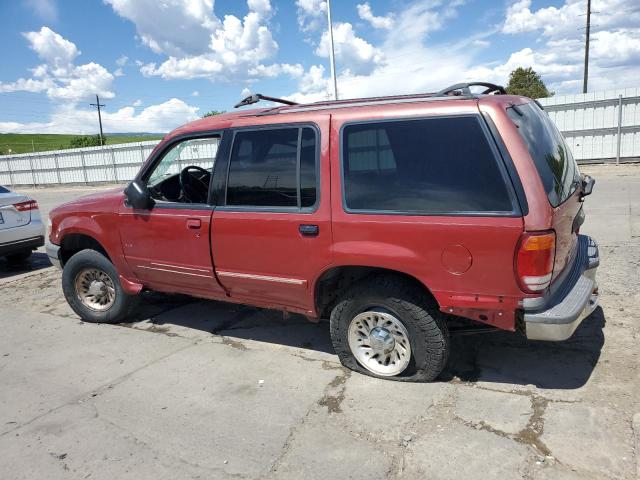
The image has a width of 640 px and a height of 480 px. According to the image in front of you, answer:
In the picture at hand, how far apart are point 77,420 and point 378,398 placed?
1.99 m

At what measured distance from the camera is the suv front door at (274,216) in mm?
3500

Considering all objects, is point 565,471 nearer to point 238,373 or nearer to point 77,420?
point 238,373

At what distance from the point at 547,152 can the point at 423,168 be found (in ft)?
2.67

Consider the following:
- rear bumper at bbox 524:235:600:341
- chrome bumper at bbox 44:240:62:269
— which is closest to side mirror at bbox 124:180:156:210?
chrome bumper at bbox 44:240:62:269

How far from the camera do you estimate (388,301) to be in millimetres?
3354

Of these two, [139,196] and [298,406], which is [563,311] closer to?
[298,406]

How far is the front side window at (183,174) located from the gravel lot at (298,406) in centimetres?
132

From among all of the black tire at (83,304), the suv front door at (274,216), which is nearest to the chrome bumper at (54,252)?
the black tire at (83,304)

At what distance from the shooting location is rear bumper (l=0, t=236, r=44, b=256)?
24.8ft

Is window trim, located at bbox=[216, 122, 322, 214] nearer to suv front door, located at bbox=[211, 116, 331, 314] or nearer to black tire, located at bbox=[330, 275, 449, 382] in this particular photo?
suv front door, located at bbox=[211, 116, 331, 314]

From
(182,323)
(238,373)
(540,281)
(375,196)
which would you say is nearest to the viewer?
(540,281)

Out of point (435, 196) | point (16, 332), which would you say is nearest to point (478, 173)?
point (435, 196)

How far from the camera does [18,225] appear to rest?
780 centimetres

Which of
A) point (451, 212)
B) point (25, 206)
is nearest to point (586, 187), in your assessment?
point (451, 212)
